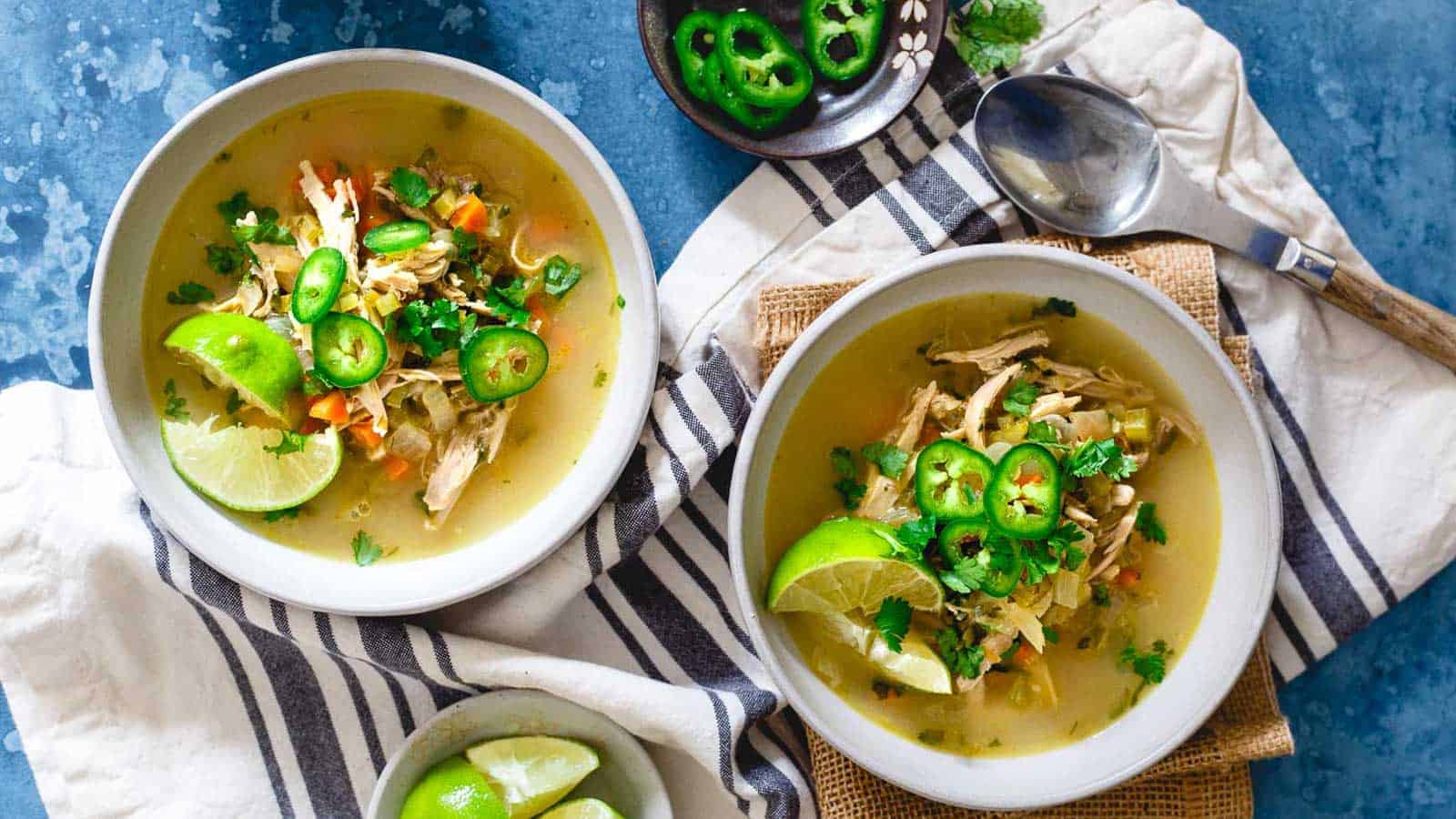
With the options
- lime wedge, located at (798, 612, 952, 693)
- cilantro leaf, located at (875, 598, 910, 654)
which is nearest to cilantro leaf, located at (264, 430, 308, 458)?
lime wedge, located at (798, 612, 952, 693)

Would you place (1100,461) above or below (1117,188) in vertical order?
below

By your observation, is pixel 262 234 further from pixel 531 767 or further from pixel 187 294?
pixel 531 767

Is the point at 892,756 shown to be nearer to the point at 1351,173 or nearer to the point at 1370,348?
the point at 1370,348

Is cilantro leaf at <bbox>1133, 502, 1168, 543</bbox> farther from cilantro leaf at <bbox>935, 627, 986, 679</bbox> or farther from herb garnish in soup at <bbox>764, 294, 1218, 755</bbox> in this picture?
cilantro leaf at <bbox>935, 627, 986, 679</bbox>

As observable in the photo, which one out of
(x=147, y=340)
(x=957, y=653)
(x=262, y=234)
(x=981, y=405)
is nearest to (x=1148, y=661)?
(x=957, y=653)

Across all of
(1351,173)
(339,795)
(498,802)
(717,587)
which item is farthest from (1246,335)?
(339,795)

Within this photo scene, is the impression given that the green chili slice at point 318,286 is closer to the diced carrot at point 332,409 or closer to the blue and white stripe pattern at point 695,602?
the diced carrot at point 332,409

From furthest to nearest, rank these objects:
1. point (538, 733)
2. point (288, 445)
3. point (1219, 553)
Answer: point (538, 733), point (1219, 553), point (288, 445)
